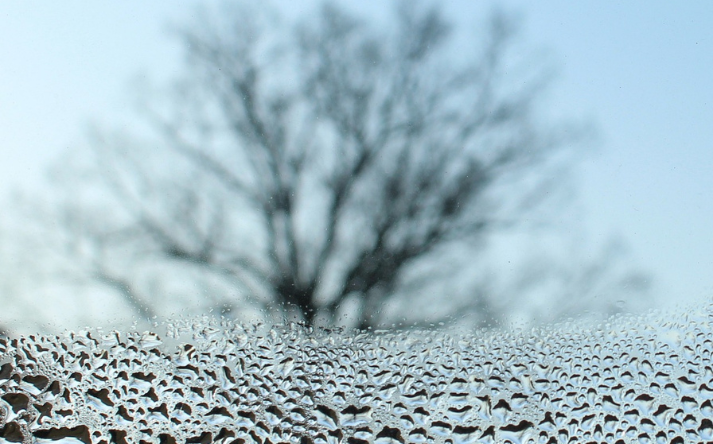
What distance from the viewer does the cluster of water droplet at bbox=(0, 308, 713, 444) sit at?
18.8 inches

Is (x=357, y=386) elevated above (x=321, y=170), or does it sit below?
below

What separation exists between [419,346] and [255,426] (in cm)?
18

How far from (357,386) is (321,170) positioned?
0.27 m

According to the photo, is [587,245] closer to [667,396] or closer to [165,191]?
[667,396]

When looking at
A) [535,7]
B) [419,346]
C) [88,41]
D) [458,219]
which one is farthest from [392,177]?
[88,41]

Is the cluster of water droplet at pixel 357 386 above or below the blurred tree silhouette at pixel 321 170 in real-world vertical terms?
below

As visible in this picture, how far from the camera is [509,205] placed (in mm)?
602

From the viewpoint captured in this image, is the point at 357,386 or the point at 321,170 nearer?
the point at 357,386

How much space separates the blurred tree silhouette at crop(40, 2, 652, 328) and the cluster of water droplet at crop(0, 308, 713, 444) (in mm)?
42

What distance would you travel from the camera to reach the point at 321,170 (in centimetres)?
62

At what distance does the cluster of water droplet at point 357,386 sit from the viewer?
1.57 feet

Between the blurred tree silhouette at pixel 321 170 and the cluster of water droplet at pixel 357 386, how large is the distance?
4 centimetres

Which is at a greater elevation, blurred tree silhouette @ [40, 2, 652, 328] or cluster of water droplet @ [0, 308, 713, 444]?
blurred tree silhouette @ [40, 2, 652, 328]

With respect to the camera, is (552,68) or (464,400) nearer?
(464,400)
